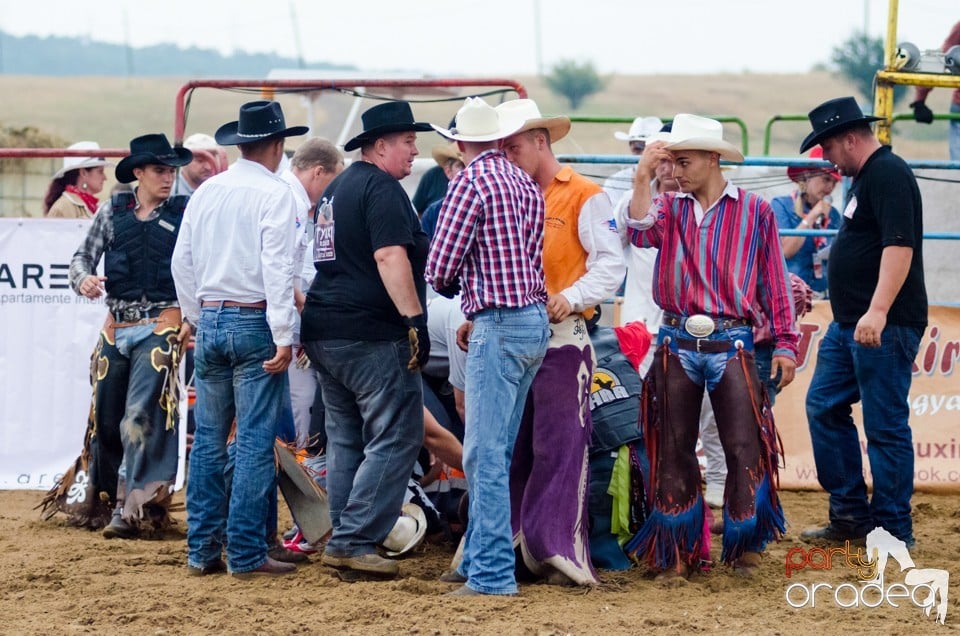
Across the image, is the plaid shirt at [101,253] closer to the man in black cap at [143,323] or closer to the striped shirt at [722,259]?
the man in black cap at [143,323]

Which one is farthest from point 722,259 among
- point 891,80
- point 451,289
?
point 891,80

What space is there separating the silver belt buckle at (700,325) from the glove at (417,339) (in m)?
1.19

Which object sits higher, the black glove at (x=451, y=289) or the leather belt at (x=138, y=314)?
the black glove at (x=451, y=289)

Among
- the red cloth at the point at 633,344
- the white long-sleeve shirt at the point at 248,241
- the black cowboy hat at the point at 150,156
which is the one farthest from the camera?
the black cowboy hat at the point at 150,156

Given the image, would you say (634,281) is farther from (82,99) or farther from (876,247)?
(82,99)

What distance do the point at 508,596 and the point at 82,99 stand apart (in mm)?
59586

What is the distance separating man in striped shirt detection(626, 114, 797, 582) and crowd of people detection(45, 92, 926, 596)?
11mm

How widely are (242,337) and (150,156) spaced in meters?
1.54

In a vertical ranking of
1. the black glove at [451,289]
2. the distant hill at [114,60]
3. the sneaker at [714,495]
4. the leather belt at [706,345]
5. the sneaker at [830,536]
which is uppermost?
the distant hill at [114,60]

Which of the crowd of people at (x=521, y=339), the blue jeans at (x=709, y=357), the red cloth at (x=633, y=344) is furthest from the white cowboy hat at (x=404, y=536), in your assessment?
the blue jeans at (x=709, y=357)

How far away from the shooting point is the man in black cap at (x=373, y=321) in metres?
5.58

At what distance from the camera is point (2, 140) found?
17031 mm

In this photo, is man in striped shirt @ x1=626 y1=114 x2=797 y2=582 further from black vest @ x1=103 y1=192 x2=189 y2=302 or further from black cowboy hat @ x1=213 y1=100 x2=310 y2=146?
black vest @ x1=103 y1=192 x2=189 y2=302

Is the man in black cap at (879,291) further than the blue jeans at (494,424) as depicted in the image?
Yes
